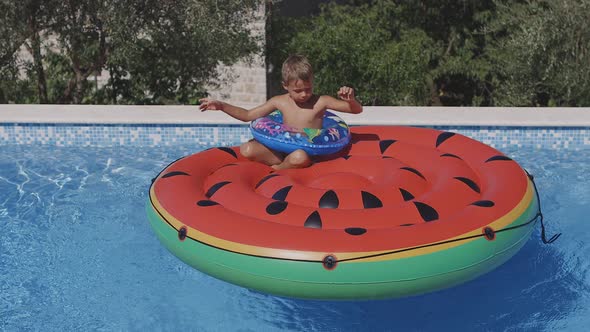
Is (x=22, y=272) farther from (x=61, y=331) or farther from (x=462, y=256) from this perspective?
(x=462, y=256)

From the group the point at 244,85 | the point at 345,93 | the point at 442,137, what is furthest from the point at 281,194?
the point at 244,85

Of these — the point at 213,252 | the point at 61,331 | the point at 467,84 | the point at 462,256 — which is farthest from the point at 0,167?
the point at 467,84

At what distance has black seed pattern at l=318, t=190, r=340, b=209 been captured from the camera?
4.13 metres

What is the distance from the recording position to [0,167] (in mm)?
6473

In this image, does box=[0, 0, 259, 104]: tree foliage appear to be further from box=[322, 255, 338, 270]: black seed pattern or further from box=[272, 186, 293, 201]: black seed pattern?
box=[322, 255, 338, 270]: black seed pattern

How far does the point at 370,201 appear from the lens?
4.14 metres

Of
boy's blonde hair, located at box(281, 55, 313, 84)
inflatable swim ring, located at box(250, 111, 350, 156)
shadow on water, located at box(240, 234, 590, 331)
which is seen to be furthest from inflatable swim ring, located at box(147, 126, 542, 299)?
boy's blonde hair, located at box(281, 55, 313, 84)

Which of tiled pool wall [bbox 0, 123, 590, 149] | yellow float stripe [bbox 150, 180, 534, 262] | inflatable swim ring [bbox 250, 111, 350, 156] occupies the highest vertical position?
inflatable swim ring [bbox 250, 111, 350, 156]

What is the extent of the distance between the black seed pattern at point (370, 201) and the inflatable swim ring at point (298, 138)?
2.24ft

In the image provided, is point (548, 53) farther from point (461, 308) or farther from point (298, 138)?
point (461, 308)

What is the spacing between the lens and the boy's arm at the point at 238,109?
15.9 ft

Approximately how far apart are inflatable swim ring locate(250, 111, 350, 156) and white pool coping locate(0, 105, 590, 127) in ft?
6.46

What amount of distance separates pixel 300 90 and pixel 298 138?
1.00 feet

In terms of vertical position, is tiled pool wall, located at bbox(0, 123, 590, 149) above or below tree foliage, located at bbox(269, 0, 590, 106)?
below
